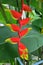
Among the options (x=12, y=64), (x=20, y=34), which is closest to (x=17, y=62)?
(x=12, y=64)

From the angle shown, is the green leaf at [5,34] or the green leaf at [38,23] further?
the green leaf at [38,23]

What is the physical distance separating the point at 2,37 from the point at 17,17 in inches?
5.5

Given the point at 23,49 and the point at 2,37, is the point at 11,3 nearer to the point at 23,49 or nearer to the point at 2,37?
the point at 2,37

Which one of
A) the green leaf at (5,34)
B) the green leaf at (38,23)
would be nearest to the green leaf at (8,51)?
the green leaf at (5,34)

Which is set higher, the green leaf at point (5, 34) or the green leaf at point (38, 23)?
the green leaf at point (5, 34)

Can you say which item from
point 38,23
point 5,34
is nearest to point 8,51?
point 5,34

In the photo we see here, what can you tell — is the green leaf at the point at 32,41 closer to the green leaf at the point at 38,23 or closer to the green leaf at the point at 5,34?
the green leaf at the point at 5,34

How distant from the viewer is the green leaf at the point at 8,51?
0.46 m

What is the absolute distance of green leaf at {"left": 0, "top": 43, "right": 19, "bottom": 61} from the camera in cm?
46

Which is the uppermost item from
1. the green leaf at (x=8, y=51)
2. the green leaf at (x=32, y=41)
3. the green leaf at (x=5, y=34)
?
the green leaf at (x=5, y=34)

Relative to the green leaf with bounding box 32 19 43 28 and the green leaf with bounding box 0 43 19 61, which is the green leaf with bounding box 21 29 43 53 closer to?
the green leaf with bounding box 0 43 19 61

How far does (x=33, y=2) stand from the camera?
0.62 m

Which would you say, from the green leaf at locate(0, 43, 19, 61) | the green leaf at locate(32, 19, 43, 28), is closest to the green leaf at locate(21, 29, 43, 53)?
the green leaf at locate(0, 43, 19, 61)

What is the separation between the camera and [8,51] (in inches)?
18.6
